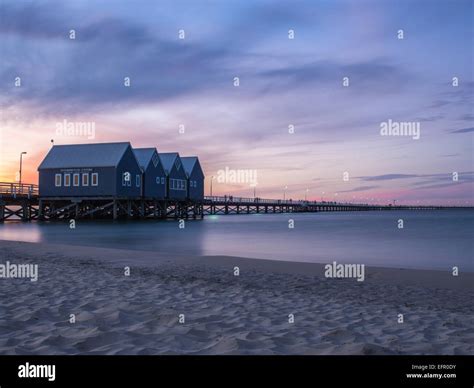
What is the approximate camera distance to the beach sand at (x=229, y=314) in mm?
5465

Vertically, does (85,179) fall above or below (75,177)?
below

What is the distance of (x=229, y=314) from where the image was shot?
285 inches

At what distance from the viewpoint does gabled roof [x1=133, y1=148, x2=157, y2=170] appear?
5834cm

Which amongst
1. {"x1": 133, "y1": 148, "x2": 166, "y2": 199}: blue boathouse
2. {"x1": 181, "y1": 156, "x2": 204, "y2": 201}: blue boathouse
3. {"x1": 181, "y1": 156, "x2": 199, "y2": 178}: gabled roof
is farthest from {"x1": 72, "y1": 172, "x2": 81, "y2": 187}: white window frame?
{"x1": 181, "y1": 156, "x2": 199, "y2": 178}: gabled roof

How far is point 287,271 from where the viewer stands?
1402cm

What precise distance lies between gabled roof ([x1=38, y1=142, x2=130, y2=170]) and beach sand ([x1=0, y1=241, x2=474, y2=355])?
4120 cm

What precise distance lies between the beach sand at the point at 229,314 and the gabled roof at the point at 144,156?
153ft

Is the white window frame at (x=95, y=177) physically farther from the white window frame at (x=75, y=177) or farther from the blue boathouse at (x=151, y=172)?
the blue boathouse at (x=151, y=172)

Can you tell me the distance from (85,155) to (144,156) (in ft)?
25.6

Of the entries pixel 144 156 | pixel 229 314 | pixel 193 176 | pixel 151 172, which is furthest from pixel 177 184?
pixel 229 314

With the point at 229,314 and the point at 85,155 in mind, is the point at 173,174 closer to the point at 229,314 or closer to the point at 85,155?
the point at 85,155

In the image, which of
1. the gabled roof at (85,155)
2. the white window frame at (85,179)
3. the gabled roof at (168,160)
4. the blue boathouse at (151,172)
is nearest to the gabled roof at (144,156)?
the blue boathouse at (151,172)
